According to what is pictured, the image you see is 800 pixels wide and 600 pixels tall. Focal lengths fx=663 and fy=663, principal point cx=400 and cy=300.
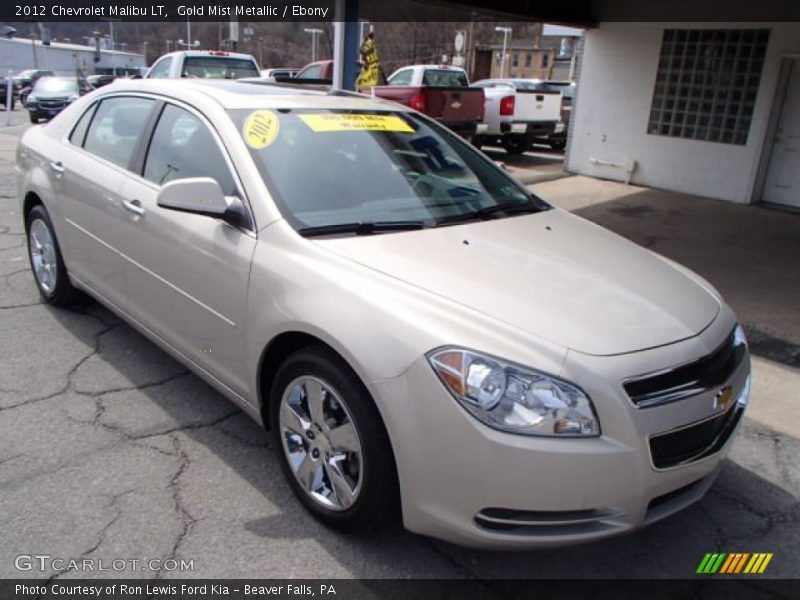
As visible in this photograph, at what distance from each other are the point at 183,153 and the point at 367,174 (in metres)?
0.96

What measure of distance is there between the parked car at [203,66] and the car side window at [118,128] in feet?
24.9

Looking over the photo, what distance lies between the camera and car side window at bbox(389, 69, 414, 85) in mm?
15297

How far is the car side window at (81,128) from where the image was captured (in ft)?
13.8

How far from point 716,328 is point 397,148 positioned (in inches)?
68.5

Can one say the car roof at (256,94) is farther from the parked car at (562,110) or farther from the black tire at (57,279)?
the parked car at (562,110)

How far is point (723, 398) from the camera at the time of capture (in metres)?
2.38

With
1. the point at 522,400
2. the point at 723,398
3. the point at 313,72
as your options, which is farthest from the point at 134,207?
the point at 313,72

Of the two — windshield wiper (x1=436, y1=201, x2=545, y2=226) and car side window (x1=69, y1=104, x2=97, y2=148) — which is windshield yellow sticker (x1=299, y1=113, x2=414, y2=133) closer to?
windshield wiper (x1=436, y1=201, x2=545, y2=226)

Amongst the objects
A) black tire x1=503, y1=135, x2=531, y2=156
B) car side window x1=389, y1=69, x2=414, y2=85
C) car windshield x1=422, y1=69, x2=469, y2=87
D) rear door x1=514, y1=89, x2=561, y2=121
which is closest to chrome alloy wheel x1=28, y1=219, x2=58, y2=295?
car windshield x1=422, y1=69, x2=469, y2=87

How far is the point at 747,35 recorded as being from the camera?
9.49 m

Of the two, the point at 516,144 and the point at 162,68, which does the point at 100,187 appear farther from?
the point at 516,144

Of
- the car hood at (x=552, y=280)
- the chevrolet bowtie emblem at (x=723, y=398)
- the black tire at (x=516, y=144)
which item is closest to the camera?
the car hood at (x=552, y=280)

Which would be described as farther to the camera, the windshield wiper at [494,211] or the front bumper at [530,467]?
the windshield wiper at [494,211]

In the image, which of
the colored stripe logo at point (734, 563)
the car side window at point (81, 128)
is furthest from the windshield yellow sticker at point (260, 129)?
the colored stripe logo at point (734, 563)
